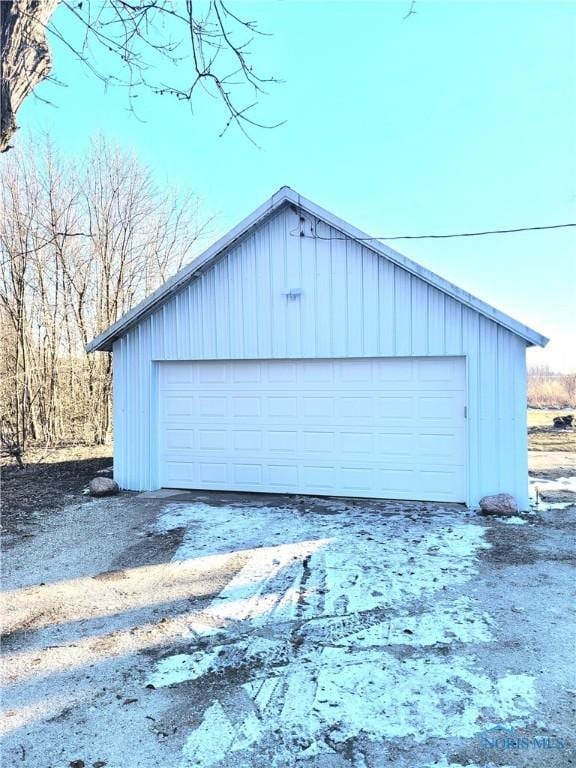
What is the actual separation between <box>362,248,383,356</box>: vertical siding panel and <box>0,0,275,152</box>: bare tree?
390 cm

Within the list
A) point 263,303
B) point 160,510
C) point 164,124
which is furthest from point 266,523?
point 164,124

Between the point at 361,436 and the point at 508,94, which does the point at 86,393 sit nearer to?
the point at 361,436

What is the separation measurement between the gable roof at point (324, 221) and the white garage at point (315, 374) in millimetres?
20

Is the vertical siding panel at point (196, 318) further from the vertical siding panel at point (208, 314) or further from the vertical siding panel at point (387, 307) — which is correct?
the vertical siding panel at point (387, 307)

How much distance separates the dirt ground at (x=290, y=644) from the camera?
89.2 inches

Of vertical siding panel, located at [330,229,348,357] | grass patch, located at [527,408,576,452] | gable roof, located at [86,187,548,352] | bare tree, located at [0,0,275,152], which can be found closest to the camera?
bare tree, located at [0,0,275,152]

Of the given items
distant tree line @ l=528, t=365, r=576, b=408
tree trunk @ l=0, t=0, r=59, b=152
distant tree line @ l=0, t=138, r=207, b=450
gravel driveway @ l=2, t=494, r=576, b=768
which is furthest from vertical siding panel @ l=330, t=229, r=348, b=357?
distant tree line @ l=528, t=365, r=576, b=408

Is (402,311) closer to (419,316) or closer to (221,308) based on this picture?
(419,316)

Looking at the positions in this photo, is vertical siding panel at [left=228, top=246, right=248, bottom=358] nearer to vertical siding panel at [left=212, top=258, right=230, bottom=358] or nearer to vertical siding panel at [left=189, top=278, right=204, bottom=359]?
vertical siding panel at [left=212, top=258, right=230, bottom=358]

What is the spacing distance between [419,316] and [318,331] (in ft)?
4.86

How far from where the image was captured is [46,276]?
42.5 feet

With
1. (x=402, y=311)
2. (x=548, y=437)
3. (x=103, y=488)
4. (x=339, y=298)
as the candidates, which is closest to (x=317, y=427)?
(x=339, y=298)

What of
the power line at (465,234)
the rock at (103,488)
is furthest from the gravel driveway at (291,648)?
A: the power line at (465,234)

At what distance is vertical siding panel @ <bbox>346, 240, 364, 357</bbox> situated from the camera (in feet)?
23.1
